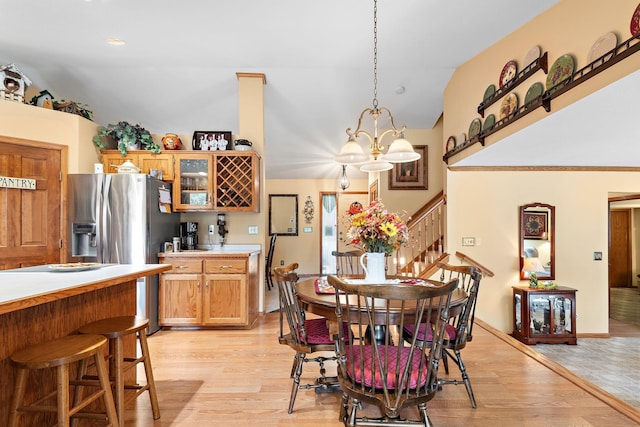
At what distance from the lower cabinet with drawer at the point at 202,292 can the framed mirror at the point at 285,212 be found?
14.2 ft

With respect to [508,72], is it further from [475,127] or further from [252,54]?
[252,54]

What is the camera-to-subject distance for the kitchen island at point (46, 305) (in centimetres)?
136

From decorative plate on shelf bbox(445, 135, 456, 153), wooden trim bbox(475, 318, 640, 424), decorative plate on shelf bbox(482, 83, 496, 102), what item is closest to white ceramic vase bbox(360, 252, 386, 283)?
wooden trim bbox(475, 318, 640, 424)

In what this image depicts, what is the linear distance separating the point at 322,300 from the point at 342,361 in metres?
0.41

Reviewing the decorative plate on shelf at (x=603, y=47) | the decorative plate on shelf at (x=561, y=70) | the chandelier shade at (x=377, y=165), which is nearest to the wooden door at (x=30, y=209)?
the chandelier shade at (x=377, y=165)

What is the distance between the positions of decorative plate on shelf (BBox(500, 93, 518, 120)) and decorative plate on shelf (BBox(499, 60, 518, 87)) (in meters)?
0.18

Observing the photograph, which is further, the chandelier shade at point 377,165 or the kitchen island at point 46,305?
the chandelier shade at point 377,165

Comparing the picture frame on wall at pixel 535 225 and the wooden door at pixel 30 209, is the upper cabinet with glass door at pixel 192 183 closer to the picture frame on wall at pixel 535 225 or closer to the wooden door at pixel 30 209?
the wooden door at pixel 30 209

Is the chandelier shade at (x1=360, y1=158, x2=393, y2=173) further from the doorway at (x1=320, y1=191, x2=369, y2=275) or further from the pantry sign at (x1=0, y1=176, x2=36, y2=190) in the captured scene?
the doorway at (x1=320, y1=191, x2=369, y2=275)

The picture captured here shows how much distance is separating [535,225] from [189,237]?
189 inches

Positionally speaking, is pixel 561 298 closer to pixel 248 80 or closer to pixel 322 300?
pixel 322 300

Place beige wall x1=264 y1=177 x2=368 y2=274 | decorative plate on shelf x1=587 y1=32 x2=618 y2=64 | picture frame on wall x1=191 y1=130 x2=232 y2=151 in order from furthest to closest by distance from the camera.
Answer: beige wall x1=264 y1=177 x2=368 y2=274 → picture frame on wall x1=191 y1=130 x2=232 y2=151 → decorative plate on shelf x1=587 y1=32 x2=618 y2=64

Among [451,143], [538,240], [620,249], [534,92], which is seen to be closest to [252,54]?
[451,143]

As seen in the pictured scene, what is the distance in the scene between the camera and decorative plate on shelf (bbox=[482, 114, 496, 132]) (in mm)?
3520
